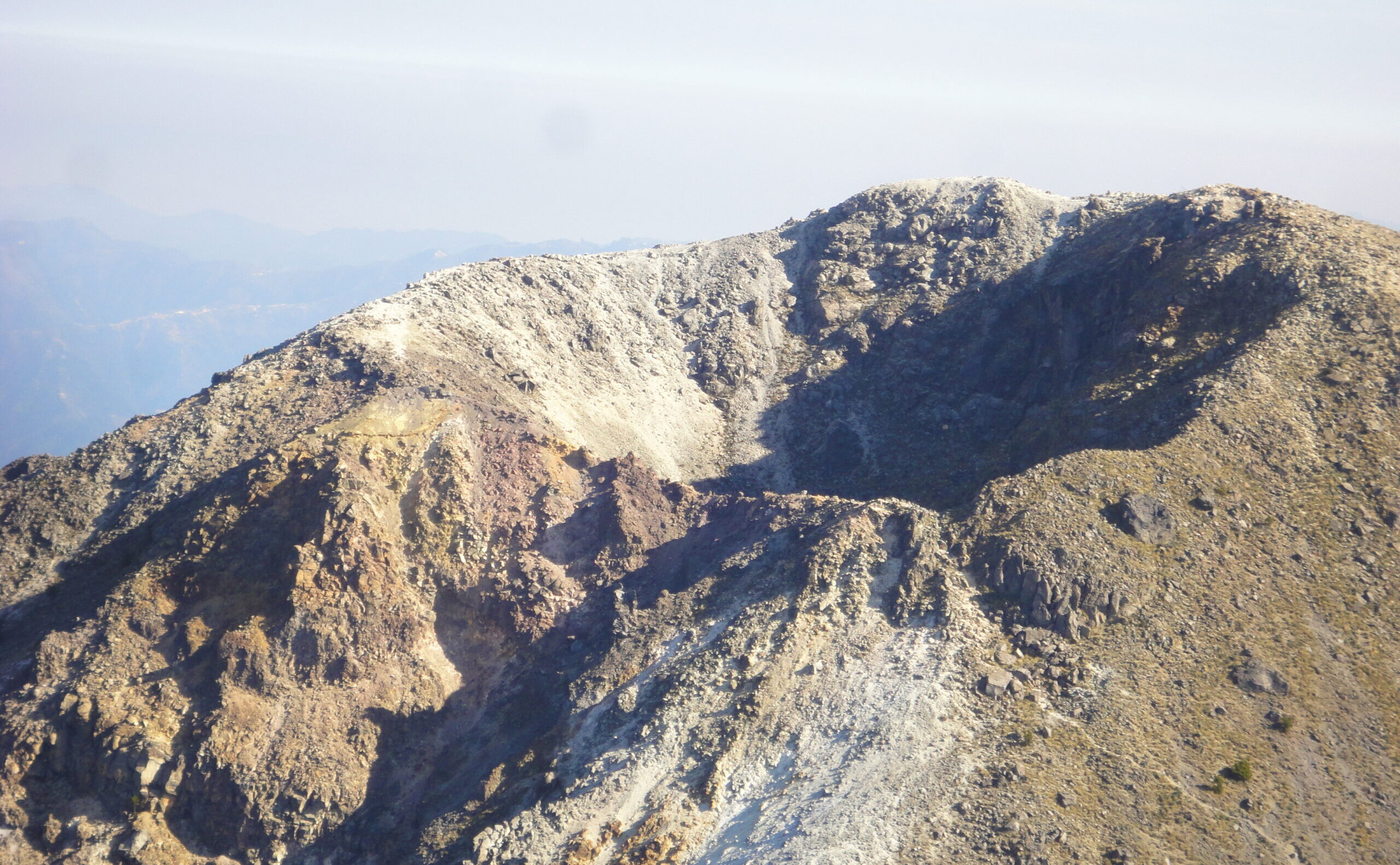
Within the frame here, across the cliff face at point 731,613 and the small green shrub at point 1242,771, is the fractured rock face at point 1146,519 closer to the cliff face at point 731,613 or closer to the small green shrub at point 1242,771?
the cliff face at point 731,613

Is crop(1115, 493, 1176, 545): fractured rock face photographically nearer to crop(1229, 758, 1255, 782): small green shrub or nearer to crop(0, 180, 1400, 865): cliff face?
crop(0, 180, 1400, 865): cliff face

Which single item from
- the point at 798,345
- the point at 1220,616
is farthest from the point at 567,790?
the point at 798,345

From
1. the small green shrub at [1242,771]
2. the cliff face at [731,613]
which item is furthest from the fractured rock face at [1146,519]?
the small green shrub at [1242,771]

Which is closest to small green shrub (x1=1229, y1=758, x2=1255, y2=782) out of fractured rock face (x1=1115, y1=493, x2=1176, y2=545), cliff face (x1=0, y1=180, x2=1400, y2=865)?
cliff face (x1=0, y1=180, x2=1400, y2=865)

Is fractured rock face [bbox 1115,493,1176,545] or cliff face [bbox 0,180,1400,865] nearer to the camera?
cliff face [bbox 0,180,1400,865]

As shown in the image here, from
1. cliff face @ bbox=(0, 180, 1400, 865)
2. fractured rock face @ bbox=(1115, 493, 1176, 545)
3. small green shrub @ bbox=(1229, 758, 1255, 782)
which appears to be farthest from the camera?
fractured rock face @ bbox=(1115, 493, 1176, 545)
